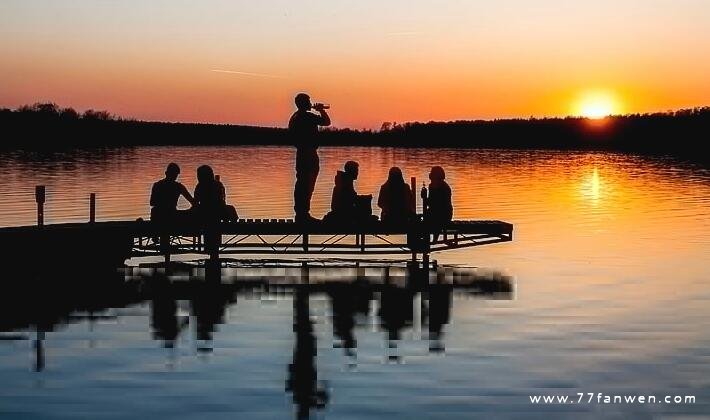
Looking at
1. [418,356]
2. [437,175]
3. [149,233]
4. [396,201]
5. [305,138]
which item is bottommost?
[418,356]

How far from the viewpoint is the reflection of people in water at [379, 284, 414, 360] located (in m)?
16.2

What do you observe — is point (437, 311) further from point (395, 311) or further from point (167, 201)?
point (167, 201)

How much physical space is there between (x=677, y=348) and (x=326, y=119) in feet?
28.7

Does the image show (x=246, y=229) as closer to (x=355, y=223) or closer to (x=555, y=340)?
(x=355, y=223)

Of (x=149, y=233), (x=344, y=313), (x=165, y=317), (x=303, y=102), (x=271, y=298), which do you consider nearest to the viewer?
(x=165, y=317)

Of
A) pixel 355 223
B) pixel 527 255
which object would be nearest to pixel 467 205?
pixel 527 255

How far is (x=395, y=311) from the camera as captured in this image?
18438 mm

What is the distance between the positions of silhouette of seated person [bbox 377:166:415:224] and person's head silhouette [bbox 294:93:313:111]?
7.50 ft

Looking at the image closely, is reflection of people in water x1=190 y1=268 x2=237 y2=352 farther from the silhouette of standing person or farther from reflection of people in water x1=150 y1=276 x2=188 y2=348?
the silhouette of standing person

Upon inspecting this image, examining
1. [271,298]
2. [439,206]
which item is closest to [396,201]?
[439,206]

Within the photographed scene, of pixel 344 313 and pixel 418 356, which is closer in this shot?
pixel 418 356

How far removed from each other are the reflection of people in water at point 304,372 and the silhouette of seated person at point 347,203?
3.50 meters

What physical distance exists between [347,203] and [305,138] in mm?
1683

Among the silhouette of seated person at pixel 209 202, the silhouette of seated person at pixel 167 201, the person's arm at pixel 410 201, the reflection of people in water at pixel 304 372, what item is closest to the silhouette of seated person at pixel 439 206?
the person's arm at pixel 410 201
